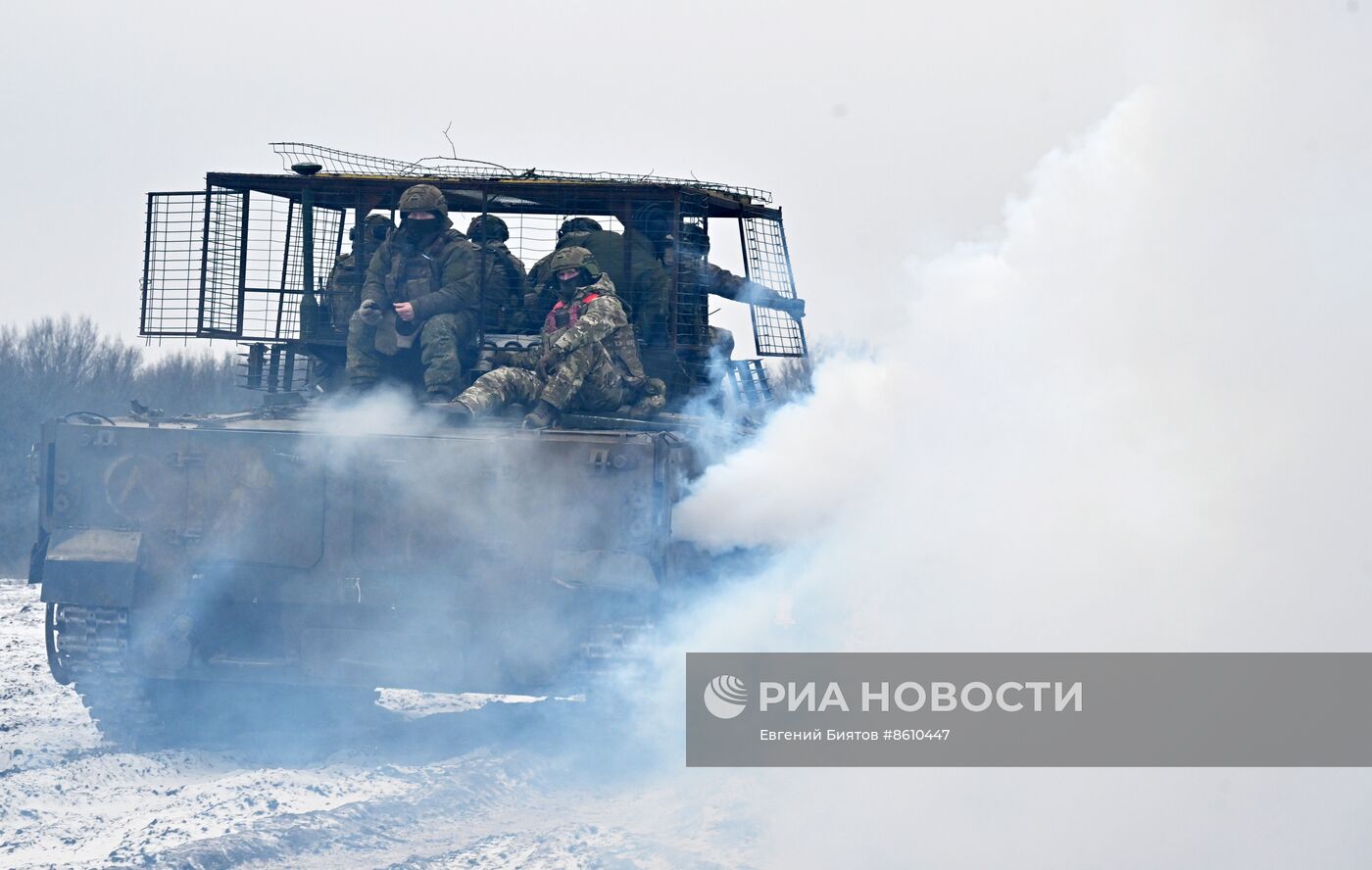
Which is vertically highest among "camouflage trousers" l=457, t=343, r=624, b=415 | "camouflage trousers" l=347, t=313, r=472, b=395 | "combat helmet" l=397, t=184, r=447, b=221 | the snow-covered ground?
"combat helmet" l=397, t=184, r=447, b=221

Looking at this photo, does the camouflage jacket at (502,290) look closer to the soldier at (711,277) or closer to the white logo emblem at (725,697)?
the soldier at (711,277)

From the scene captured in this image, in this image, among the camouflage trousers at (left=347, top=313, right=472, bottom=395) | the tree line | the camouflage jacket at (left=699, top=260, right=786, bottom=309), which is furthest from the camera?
the tree line

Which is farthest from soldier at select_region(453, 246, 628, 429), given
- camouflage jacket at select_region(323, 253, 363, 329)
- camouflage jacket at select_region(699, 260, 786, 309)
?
camouflage jacket at select_region(323, 253, 363, 329)

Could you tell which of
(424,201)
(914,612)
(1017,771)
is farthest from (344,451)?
(1017,771)

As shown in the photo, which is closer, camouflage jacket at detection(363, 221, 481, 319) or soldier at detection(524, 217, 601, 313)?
camouflage jacket at detection(363, 221, 481, 319)

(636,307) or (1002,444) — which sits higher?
(636,307)

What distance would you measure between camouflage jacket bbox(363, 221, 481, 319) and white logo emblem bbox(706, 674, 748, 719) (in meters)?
3.42

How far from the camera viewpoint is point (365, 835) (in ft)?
25.6

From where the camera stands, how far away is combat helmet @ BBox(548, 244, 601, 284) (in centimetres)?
1112

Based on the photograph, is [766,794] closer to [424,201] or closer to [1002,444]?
[1002,444]

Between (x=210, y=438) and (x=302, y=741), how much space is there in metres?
1.82

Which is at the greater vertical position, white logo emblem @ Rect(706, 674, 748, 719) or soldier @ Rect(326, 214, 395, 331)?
soldier @ Rect(326, 214, 395, 331)

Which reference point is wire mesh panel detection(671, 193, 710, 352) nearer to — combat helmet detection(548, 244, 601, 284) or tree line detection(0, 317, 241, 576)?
combat helmet detection(548, 244, 601, 284)

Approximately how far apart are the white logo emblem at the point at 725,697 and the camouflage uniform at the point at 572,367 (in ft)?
7.07
